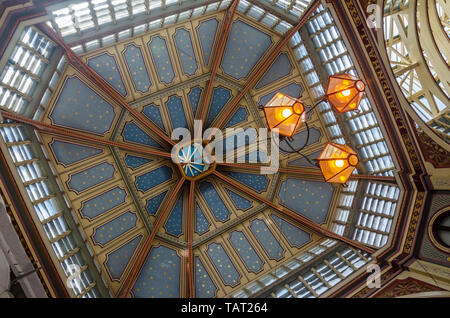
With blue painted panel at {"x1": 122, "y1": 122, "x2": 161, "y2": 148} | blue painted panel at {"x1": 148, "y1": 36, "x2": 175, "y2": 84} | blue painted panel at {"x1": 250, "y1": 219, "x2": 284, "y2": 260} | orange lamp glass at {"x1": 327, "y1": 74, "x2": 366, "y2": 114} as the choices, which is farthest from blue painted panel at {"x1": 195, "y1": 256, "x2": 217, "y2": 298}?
orange lamp glass at {"x1": 327, "y1": 74, "x2": 366, "y2": 114}

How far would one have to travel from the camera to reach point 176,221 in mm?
15500

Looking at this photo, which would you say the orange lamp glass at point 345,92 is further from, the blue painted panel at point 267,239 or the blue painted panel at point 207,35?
the blue painted panel at point 267,239

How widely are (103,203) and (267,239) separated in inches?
267

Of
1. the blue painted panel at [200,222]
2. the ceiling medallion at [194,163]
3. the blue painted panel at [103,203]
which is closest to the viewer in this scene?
the blue painted panel at [103,203]

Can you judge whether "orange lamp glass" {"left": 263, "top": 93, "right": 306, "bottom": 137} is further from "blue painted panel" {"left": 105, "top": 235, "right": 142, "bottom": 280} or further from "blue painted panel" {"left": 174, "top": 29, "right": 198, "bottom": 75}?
"blue painted panel" {"left": 105, "top": 235, "right": 142, "bottom": 280}

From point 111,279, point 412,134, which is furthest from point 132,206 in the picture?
point 412,134

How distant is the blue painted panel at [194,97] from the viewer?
15297 mm

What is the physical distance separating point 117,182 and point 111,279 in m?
3.67

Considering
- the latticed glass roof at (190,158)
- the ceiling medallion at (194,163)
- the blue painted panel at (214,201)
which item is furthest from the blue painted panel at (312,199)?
the ceiling medallion at (194,163)

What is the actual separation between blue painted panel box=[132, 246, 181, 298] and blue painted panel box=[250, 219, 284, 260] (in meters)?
3.40

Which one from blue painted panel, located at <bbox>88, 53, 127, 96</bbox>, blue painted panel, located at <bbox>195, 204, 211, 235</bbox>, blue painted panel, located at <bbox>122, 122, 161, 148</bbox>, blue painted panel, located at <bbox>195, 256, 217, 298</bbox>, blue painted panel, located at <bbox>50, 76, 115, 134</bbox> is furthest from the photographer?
blue painted panel, located at <bbox>195, 204, 211, 235</bbox>

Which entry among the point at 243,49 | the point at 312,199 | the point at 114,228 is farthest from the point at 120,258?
the point at 243,49

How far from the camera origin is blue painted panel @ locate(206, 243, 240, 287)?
1487cm

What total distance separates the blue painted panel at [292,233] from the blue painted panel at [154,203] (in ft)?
15.9
